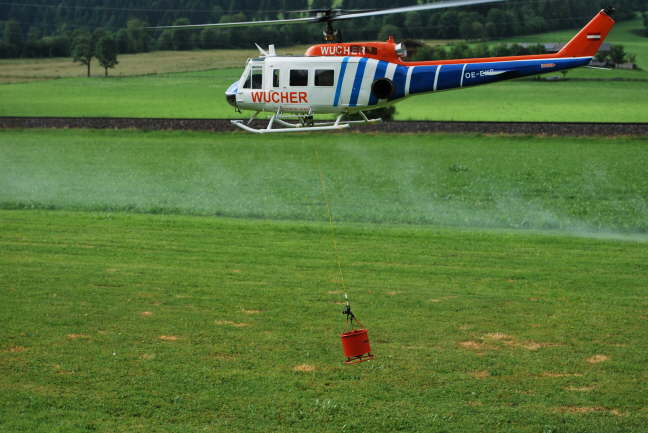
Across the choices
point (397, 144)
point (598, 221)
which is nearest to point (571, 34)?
point (397, 144)

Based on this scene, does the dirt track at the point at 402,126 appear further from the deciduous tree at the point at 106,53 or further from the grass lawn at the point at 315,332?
the grass lawn at the point at 315,332

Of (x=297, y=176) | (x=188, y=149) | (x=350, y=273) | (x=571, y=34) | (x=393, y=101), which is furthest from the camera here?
(x=571, y=34)

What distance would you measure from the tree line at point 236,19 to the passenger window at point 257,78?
209ft

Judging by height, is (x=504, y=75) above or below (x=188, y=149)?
above

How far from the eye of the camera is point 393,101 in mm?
25625

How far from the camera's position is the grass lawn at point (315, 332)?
2030cm

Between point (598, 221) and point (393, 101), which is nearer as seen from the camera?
point (393, 101)

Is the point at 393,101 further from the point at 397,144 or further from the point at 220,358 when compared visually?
the point at 397,144

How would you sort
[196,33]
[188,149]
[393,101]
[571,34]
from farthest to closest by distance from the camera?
[196,33]
[571,34]
[188,149]
[393,101]

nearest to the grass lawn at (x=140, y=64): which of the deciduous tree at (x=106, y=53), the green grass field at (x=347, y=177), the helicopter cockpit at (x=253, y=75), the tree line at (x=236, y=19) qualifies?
the tree line at (x=236, y=19)

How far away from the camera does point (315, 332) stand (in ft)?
85.5

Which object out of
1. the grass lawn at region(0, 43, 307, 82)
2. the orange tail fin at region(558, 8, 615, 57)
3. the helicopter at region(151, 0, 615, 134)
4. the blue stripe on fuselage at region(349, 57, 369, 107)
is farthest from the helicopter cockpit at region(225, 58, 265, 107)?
the grass lawn at region(0, 43, 307, 82)

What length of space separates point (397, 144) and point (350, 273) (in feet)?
117

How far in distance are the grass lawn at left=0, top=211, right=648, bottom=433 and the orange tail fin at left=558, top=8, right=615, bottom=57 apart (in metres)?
8.30
